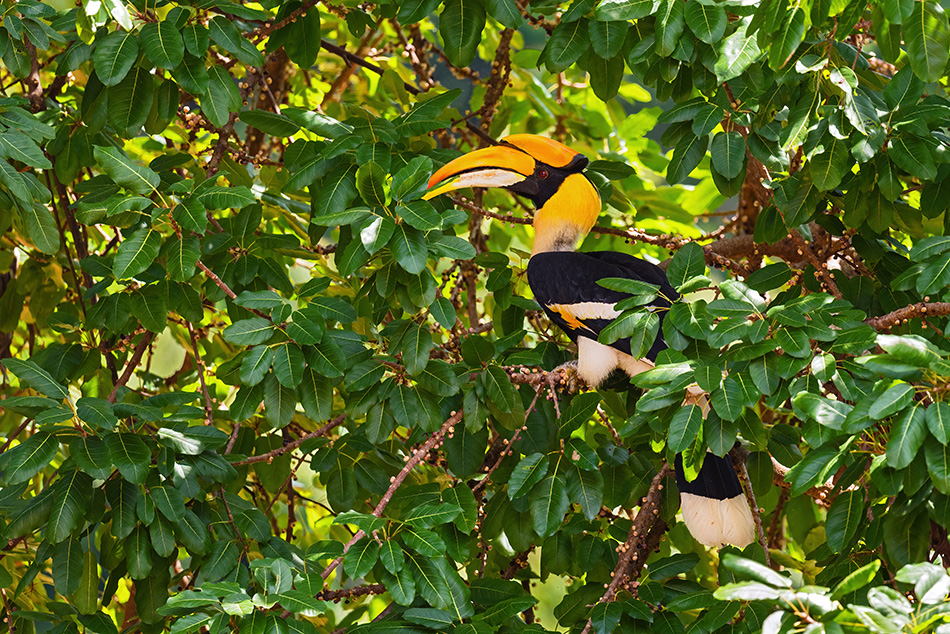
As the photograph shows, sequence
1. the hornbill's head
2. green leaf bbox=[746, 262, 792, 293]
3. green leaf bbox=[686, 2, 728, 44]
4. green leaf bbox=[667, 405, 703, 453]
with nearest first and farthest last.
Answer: green leaf bbox=[667, 405, 703, 453]
green leaf bbox=[686, 2, 728, 44]
green leaf bbox=[746, 262, 792, 293]
the hornbill's head

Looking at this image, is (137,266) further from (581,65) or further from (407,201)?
(581,65)

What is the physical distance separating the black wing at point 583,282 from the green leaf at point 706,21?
70 cm

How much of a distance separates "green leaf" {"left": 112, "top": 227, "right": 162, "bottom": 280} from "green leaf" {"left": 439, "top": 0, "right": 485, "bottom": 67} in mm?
821

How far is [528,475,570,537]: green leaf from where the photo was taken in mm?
1981

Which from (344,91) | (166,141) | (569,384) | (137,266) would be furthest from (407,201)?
(344,91)

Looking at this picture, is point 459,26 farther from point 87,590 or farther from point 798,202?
point 87,590

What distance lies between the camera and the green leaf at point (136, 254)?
1898mm

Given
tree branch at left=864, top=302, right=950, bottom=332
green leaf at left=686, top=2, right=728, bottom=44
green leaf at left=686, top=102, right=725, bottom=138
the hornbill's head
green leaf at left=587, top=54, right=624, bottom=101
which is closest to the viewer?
tree branch at left=864, top=302, right=950, bottom=332

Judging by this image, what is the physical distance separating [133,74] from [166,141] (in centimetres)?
142

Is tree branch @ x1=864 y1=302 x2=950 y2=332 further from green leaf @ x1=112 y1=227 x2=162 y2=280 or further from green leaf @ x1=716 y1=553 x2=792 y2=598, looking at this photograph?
green leaf @ x1=112 y1=227 x2=162 y2=280

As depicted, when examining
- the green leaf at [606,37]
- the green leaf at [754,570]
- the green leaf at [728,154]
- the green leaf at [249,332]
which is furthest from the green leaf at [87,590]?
the green leaf at [728,154]

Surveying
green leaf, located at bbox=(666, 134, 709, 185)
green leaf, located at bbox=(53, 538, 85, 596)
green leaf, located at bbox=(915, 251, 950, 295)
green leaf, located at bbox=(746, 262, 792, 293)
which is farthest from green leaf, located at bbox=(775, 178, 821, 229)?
green leaf, located at bbox=(53, 538, 85, 596)

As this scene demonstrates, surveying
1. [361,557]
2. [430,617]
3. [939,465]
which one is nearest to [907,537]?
[939,465]

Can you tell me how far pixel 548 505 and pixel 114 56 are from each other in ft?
4.45
